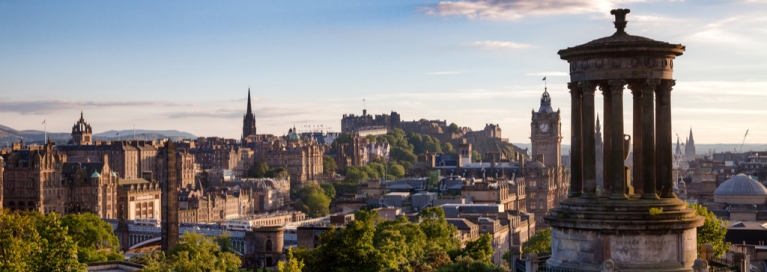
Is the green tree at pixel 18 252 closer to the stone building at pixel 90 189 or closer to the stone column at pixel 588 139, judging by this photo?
the stone column at pixel 588 139

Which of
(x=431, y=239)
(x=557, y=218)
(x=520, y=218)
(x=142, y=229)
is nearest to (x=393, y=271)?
(x=431, y=239)

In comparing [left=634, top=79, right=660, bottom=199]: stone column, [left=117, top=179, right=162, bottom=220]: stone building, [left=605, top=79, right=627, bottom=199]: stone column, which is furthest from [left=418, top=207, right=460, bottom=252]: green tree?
[left=117, top=179, right=162, bottom=220]: stone building

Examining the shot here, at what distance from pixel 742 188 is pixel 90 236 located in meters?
77.0

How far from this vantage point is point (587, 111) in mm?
30078

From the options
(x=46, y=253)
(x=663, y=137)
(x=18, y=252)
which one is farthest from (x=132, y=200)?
(x=663, y=137)

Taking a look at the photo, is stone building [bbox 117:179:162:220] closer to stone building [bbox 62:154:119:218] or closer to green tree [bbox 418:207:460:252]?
stone building [bbox 62:154:119:218]

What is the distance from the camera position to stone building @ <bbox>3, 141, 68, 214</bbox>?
180000mm

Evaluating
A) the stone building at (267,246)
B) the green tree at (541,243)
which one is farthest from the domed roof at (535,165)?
the green tree at (541,243)

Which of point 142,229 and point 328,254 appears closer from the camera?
point 328,254

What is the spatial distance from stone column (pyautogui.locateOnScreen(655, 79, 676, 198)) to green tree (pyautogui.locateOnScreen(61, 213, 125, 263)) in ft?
263

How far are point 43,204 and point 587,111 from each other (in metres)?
161

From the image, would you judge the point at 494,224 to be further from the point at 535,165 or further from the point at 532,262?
the point at 532,262

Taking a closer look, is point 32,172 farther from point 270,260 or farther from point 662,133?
point 662,133

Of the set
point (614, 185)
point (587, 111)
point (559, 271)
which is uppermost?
point (587, 111)
